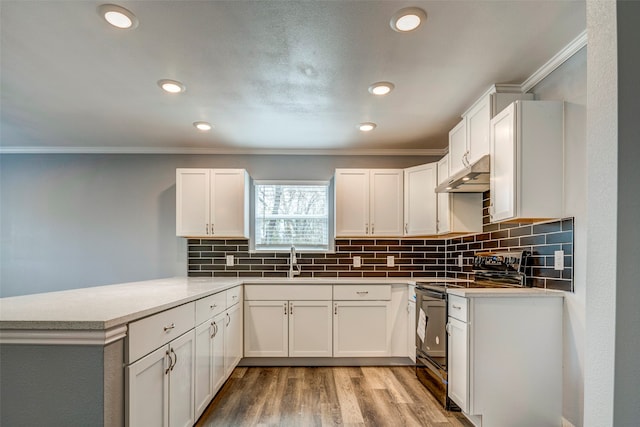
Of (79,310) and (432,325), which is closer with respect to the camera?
(79,310)

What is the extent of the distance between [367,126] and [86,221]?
3372mm

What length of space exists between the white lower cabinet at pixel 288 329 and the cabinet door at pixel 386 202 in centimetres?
101

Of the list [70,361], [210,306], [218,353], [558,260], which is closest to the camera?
[70,361]

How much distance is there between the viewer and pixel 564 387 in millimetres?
2115

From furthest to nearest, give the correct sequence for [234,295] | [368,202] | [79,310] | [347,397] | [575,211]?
[368,202], [234,295], [347,397], [575,211], [79,310]

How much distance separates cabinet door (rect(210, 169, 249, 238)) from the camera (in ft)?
12.1

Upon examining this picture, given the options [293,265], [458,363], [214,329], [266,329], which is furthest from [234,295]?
[458,363]

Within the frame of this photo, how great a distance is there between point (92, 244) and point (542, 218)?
175 inches

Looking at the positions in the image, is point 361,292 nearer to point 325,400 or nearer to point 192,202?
point 325,400

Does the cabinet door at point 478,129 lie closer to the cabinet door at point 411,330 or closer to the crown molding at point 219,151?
the crown molding at point 219,151

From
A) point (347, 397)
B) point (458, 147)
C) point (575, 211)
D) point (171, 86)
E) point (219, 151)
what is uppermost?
point (171, 86)

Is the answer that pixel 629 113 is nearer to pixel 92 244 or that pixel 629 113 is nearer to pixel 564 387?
pixel 564 387

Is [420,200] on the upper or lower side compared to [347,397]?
upper

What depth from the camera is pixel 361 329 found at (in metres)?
3.44
